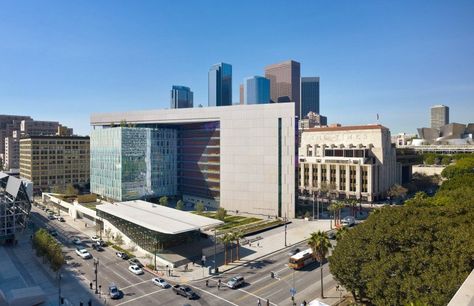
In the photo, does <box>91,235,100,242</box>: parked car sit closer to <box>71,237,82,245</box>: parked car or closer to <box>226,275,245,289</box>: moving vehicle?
<box>71,237,82,245</box>: parked car

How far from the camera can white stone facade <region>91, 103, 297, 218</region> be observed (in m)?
105

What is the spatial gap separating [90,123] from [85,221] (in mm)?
62262

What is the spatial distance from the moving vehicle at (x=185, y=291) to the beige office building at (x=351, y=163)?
9540cm

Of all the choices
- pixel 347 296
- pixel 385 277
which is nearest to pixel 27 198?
Answer: pixel 347 296

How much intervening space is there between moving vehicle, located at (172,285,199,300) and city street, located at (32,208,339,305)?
2.44ft

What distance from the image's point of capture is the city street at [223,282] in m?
51.4

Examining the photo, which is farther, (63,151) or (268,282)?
(63,151)

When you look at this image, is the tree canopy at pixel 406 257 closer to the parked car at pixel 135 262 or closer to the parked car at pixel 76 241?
the parked car at pixel 135 262

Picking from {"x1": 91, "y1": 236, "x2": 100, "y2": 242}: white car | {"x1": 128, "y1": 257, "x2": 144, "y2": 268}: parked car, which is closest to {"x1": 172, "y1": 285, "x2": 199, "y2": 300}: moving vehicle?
{"x1": 128, "y1": 257, "x2": 144, "y2": 268}: parked car

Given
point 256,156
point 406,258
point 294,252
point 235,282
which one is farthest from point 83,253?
point 406,258

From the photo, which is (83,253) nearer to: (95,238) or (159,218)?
(95,238)

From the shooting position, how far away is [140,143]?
126m

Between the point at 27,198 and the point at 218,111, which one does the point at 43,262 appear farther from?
the point at 218,111

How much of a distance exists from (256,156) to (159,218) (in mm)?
44514
